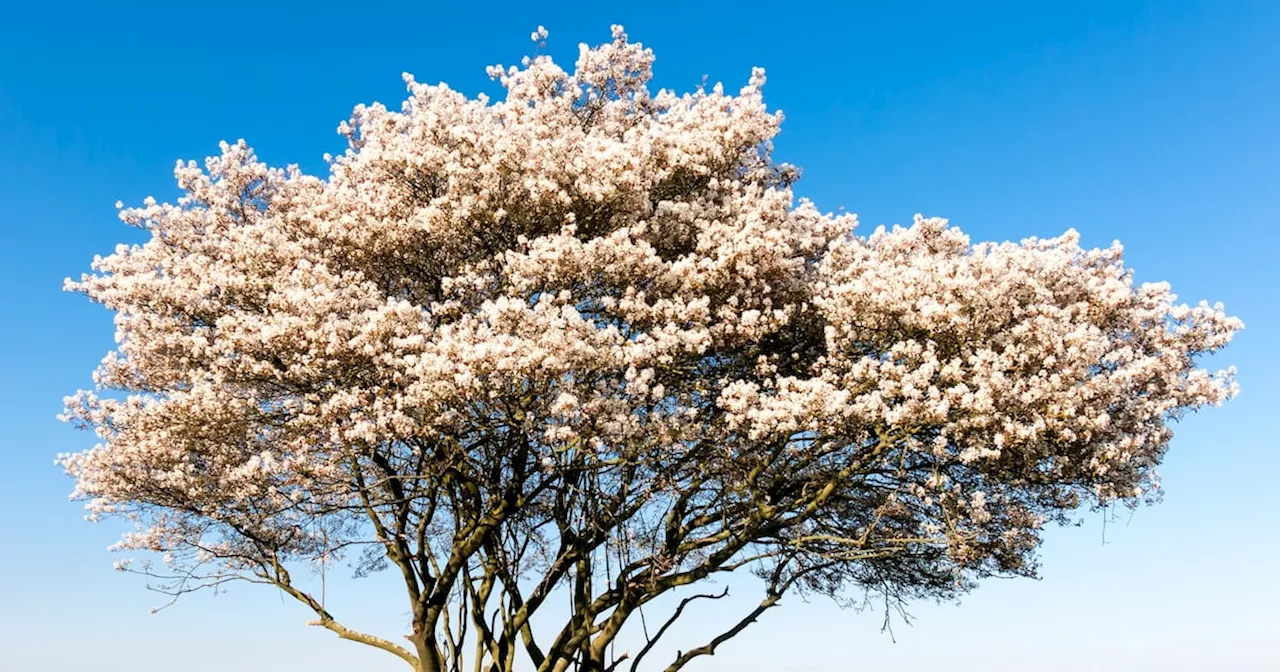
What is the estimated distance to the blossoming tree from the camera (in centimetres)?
1338

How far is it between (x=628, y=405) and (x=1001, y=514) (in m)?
6.66

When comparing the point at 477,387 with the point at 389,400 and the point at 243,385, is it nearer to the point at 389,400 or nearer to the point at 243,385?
the point at 389,400

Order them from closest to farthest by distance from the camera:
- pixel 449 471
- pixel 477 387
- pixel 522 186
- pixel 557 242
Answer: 1. pixel 477 387
2. pixel 557 242
3. pixel 522 186
4. pixel 449 471

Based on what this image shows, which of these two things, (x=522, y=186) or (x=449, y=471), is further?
(x=449, y=471)

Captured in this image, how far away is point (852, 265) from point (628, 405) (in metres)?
3.78

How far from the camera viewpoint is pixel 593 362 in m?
13.1

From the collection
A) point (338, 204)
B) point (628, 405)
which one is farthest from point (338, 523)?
point (628, 405)

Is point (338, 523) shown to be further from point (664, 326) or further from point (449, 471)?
point (664, 326)

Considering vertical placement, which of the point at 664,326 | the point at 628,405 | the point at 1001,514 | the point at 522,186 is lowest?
the point at 1001,514

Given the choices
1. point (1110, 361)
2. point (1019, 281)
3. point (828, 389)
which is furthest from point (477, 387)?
point (1110, 361)

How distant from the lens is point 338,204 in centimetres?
1551

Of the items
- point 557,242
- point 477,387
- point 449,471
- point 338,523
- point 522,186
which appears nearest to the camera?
point 477,387

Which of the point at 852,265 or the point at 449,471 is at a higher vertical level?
the point at 852,265

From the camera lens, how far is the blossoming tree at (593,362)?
13.4 meters
